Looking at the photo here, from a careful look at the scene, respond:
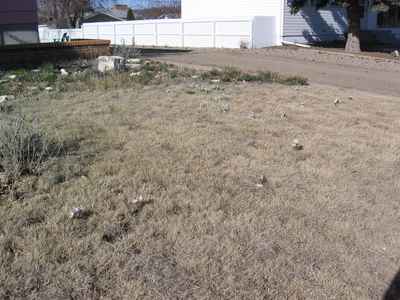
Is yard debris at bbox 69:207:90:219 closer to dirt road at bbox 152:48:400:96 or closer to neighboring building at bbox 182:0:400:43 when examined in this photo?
dirt road at bbox 152:48:400:96

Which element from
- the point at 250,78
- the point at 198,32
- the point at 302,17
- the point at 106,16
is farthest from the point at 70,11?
Answer: the point at 250,78

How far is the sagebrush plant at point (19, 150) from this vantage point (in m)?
3.96

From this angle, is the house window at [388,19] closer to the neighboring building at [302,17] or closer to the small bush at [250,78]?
the neighboring building at [302,17]

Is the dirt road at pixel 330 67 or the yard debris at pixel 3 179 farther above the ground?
the dirt road at pixel 330 67

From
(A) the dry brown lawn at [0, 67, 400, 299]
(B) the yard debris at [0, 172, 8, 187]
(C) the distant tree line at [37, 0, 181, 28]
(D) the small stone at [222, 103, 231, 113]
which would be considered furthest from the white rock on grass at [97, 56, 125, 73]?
(C) the distant tree line at [37, 0, 181, 28]

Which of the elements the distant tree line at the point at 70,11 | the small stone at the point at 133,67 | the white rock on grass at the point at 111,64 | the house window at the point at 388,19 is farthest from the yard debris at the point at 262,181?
the distant tree line at the point at 70,11

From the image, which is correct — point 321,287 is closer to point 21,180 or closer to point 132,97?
point 21,180

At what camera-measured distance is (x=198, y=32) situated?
27.1 meters

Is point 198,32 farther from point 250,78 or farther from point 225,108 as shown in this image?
point 225,108

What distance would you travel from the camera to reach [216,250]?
312 centimetres

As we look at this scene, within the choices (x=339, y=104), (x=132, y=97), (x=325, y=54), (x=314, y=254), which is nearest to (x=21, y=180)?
(x=314, y=254)

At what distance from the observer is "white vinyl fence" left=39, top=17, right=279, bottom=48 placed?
24828 mm

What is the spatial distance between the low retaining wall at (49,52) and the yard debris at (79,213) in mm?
10728

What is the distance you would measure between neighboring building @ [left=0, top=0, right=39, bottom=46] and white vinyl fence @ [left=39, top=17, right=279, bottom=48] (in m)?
5.08
